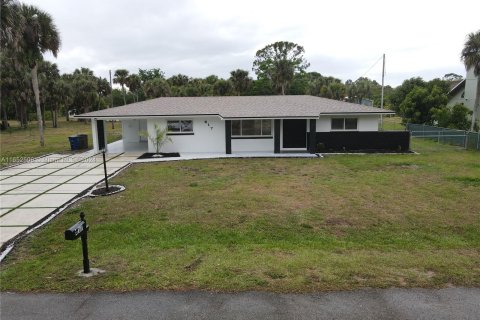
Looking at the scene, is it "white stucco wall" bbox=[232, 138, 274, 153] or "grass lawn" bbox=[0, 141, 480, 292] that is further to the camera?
"white stucco wall" bbox=[232, 138, 274, 153]

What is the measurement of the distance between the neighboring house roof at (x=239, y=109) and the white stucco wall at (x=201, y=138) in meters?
0.60

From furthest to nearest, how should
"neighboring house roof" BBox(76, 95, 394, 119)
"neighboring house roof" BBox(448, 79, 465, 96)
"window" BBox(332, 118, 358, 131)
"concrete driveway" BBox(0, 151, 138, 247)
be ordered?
"neighboring house roof" BBox(448, 79, 465, 96) → "window" BBox(332, 118, 358, 131) → "neighboring house roof" BBox(76, 95, 394, 119) → "concrete driveway" BBox(0, 151, 138, 247)

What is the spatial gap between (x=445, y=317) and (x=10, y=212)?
30.4 ft

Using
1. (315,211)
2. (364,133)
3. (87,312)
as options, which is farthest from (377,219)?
(364,133)

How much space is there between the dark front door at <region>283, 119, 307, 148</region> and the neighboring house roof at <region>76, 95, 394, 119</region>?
25.8 inches

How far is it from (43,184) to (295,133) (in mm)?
12167

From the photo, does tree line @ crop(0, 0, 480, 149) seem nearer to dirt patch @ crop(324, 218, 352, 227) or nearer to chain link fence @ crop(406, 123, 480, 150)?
chain link fence @ crop(406, 123, 480, 150)

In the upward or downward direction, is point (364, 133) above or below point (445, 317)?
above

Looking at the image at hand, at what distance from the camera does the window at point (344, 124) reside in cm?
1889

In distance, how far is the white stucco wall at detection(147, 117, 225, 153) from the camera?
18547 millimetres

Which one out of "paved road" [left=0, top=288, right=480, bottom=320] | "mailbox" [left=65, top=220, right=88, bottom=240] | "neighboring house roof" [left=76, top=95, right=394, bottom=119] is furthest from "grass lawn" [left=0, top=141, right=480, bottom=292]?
"neighboring house roof" [left=76, top=95, right=394, bottom=119]

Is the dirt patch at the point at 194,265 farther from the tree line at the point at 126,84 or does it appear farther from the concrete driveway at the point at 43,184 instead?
the tree line at the point at 126,84

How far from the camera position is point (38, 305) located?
172 inches

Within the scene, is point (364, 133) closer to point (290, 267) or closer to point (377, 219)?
point (377, 219)
